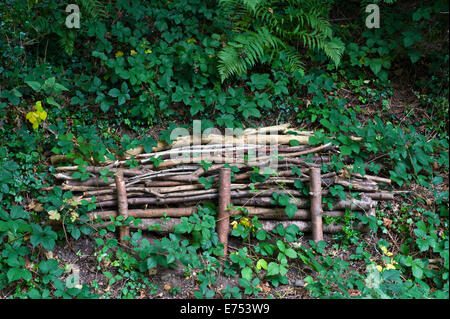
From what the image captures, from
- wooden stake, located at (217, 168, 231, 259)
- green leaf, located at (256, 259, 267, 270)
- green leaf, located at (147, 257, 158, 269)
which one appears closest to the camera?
green leaf, located at (147, 257, 158, 269)

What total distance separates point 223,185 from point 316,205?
0.95m

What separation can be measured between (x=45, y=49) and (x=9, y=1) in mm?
838

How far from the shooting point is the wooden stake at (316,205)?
4.01m

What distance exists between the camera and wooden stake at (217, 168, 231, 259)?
3906 mm

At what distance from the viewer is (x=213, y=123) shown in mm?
4676

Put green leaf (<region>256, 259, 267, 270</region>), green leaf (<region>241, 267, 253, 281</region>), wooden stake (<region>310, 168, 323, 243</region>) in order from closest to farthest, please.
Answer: green leaf (<region>241, 267, 253, 281</region>) → green leaf (<region>256, 259, 267, 270</region>) → wooden stake (<region>310, 168, 323, 243</region>)

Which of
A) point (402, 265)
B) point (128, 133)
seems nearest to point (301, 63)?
point (128, 133)

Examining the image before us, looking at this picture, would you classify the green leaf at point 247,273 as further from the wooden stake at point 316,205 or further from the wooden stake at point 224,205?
the wooden stake at point 316,205

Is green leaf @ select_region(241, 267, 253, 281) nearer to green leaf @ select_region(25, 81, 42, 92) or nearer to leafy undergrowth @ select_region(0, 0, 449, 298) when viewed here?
leafy undergrowth @ select_region(0, 0, 449, 298)

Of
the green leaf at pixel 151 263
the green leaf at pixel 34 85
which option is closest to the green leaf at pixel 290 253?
the green leaf at pixel 151 263

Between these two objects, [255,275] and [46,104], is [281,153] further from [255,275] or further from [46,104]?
[46,104]

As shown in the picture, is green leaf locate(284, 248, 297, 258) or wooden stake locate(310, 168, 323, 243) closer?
green leaf locate(284, 248, 297, 258)

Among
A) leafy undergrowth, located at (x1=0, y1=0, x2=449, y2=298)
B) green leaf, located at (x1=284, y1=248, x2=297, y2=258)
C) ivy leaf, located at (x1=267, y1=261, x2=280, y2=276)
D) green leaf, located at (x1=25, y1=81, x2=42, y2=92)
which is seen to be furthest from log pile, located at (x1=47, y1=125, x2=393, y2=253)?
green leaf, located at (x1=25, y1=81, x2=42, y2=92)

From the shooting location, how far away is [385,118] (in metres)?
5.02
